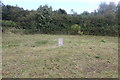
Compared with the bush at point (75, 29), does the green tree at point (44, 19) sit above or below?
above

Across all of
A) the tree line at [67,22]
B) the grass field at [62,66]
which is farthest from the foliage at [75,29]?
the grass field at [62,66]

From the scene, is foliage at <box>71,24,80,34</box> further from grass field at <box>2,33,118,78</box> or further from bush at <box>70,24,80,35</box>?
grass field at <box>2,33,118,78</box>

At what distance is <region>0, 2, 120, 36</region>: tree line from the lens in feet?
33.1

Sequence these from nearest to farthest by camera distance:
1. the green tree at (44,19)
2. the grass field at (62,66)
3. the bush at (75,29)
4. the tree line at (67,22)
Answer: the grass field at (62,66), the bush at (75,29), the tree line at (67,22), the green tree at (44,19)

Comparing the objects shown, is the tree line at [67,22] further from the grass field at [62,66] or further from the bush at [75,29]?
the grass field at [62,66]

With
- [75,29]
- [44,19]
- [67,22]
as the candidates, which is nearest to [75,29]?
[75,29]

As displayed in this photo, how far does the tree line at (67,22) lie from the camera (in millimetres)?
10094

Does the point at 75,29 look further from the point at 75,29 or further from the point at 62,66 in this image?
the point at 62,66

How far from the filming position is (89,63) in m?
3.68

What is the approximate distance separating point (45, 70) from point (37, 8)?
8658 millimetres

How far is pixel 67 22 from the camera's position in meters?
11.0

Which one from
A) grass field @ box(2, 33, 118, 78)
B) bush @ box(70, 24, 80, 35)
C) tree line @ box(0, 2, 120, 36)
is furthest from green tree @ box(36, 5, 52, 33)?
grass field @ box(2, 33, 118, 78)

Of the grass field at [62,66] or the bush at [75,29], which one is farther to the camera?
the bush at [75,29]

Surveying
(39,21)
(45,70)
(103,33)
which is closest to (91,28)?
(103,33)
